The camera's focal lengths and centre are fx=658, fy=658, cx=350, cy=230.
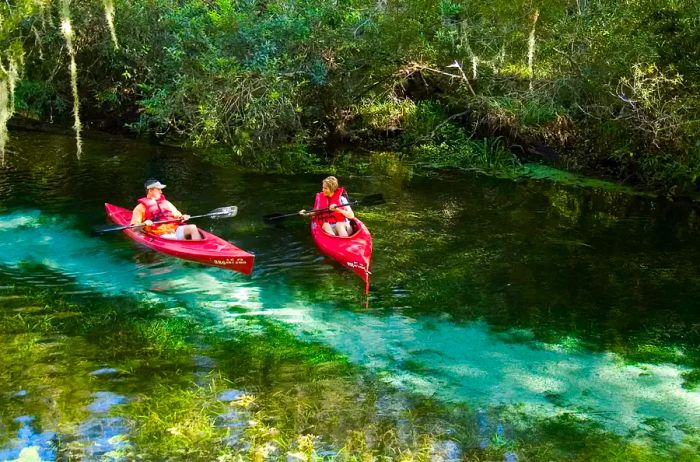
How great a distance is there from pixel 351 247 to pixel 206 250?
202 cm

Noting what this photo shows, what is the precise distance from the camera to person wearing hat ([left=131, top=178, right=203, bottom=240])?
32.4 ft

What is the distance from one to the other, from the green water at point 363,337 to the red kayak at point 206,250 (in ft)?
0.74

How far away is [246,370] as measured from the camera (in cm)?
661

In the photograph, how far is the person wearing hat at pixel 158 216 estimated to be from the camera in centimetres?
988

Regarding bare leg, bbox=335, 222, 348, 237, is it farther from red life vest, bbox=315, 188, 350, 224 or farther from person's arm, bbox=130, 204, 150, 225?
person's arm, bbox=130, 204, 150, 225

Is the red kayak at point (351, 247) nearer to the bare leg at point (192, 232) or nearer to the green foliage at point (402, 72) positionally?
the bare leg at point (192, 232)

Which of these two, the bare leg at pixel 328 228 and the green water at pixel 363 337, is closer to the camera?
the green water at pixel 363 337

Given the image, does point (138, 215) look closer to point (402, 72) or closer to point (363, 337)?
point (363, 337)

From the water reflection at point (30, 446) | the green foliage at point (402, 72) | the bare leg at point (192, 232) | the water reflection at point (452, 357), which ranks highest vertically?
the green foliage at point (402, 72)

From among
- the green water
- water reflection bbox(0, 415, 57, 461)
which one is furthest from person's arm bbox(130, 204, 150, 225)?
water reflection bbox(0, 415, 57, 461)

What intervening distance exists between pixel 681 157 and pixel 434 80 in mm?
6787

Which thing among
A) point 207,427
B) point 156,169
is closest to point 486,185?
point 156,169

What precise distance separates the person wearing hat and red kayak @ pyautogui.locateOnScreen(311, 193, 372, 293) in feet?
6.00

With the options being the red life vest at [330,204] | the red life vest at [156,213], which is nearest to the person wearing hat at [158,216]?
the red life vest at [156,213]
